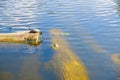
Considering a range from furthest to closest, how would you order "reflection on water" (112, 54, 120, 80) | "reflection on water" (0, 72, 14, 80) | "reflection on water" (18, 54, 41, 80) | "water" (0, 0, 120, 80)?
1. "water" (0, 0, 120, 80)
2. "reflection on water" (112, 54, 120, 80)
3. "reflection on water" (18, 54, 41, 80)
4. "reflection on water" (0, 72, 14, 80)

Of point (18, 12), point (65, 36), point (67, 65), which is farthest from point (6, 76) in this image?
point (18, 12)

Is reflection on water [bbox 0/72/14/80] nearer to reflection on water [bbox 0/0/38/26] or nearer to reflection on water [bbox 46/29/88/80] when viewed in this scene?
reflection on water [bbox 46/29/88/80]

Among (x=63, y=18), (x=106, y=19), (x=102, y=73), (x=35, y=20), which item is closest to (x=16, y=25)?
(x=35, y=20)

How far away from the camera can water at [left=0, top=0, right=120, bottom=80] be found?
46.8 feet

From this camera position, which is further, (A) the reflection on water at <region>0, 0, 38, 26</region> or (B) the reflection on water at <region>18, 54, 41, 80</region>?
(A) the reflection on water at <region>0, 0, 38, 26</region>

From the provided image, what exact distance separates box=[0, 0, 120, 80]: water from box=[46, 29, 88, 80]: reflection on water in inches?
5.7

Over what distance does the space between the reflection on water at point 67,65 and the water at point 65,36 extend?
14 centimetres

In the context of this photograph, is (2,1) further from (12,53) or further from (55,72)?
(55,72)

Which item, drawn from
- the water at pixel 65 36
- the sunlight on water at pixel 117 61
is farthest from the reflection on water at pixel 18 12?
the sunlight on water at pixel 117 61

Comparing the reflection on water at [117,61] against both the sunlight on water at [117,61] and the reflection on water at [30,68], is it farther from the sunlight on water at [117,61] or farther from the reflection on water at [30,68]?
the reflection on water at [30,68]

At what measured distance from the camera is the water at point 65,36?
14.3 meters

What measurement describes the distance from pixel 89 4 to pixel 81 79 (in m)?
16.0

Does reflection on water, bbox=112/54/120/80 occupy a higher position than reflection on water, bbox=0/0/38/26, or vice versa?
reflection on water, bbox=0/0/38/26

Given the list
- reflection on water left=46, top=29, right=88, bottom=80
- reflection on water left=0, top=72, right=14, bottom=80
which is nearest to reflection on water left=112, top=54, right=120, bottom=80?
reflection on water left=46, top=29, right=88, bottom=80
